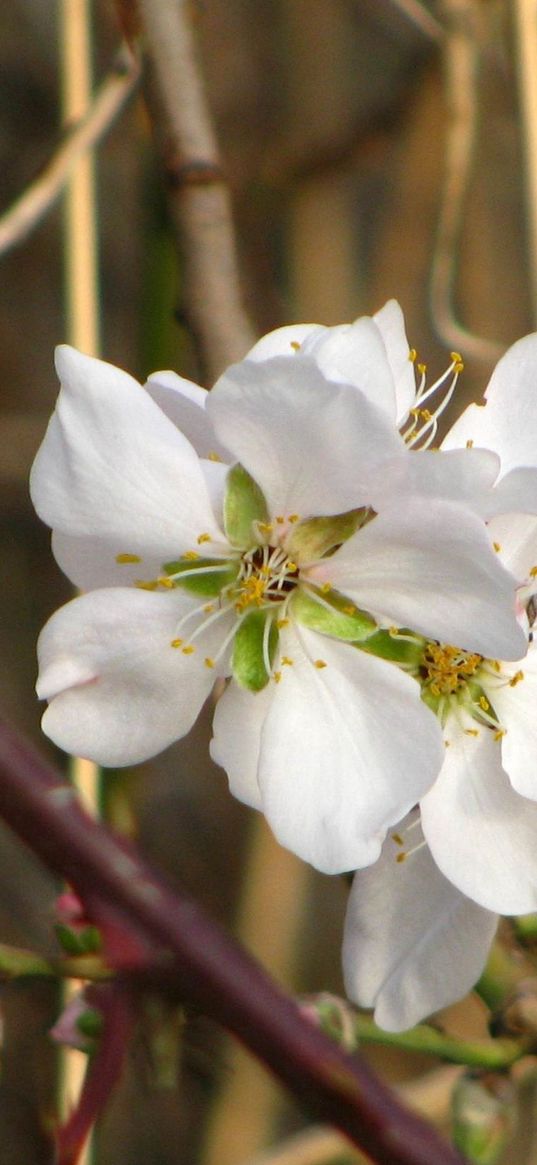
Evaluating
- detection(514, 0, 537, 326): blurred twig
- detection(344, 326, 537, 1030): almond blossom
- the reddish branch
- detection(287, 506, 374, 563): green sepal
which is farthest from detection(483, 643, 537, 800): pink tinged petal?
detection(514, 0, 537, 326): blurred twig

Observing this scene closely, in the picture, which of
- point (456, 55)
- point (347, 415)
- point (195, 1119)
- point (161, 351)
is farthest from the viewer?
point (195, 1119)

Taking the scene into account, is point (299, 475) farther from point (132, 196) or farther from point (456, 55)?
point (132, 196)

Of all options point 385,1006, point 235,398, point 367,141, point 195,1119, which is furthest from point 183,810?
point 235,398

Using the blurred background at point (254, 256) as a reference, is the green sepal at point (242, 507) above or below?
above

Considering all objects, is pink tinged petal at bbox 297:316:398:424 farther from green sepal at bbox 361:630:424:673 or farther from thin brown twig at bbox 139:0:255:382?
thin brown twig at bbox 139:0:255:382

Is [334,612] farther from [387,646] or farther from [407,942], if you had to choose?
[407,942]

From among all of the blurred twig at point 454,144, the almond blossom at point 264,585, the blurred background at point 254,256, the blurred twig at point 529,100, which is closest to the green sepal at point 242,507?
the almond blossom at point 264,585

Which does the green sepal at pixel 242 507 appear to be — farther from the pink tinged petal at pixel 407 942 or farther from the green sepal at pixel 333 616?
the pink tinged petal at pixel 407 942
